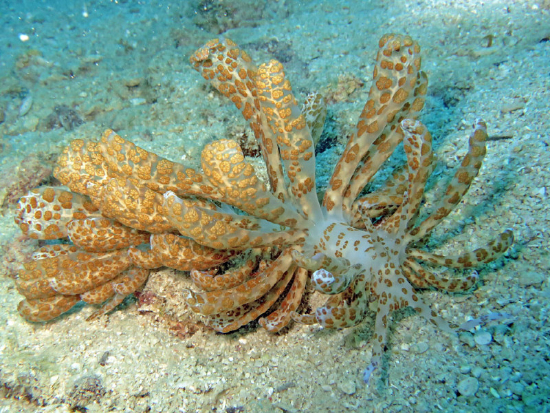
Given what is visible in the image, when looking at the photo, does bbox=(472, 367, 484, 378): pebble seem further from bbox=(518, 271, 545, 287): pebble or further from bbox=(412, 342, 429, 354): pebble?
bbox=(518, 271, 545, 287): pebble

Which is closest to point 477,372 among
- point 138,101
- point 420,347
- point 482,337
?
point 482,337

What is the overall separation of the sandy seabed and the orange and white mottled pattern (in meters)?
0.22

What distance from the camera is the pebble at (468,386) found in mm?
1675

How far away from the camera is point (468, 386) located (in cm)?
170

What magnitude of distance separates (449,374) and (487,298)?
0.54 metres

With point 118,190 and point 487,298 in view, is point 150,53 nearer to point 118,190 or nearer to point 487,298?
point 118,190

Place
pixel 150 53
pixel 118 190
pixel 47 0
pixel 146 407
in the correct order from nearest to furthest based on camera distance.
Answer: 1. pixel 118 190
2. pixel 146 407
3. pixel 150 53
4. pixel 47 0

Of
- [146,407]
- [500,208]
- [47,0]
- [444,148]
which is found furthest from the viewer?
[47,0]

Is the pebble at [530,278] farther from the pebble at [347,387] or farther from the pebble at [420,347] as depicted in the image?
the pebble at [347,387]

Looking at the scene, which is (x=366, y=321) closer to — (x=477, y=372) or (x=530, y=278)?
(x=477, y=372)

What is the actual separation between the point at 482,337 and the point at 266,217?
1.37m

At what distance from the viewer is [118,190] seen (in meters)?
1.98

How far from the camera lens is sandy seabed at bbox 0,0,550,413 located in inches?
72.6

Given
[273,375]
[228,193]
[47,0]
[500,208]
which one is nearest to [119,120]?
[228,193]
